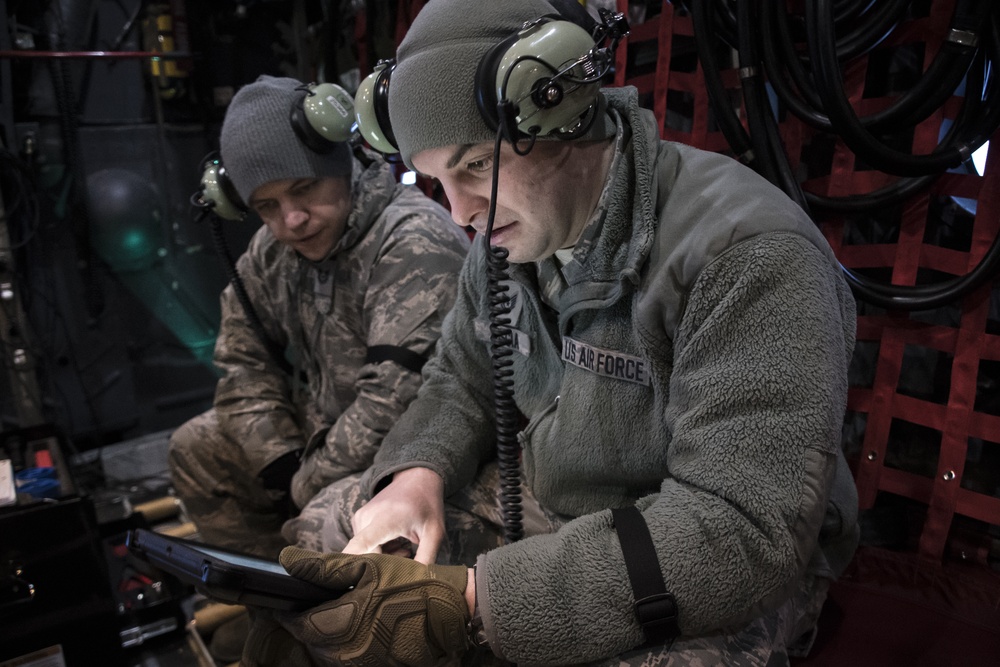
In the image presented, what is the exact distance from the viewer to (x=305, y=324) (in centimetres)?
225

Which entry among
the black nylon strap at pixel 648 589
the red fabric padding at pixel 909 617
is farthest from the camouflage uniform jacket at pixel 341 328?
the red fabric padding at pixel 909 617

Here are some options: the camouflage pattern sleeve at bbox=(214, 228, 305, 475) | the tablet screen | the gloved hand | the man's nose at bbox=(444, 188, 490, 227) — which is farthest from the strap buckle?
the camouflage pattern sleeve at bbox=(214, 228, 305, 475)

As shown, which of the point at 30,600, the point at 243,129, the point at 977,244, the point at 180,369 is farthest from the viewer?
the point at 180,369

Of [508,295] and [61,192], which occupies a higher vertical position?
[508,295]

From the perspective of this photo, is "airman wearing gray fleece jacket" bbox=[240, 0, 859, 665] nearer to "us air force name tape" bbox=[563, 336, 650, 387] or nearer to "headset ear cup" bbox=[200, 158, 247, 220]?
"us air force name tape" bbox=[563, 336, 650, 387]

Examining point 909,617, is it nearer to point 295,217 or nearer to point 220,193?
point 295,217

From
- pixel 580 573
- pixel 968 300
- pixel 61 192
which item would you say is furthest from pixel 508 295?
pixel 61 192

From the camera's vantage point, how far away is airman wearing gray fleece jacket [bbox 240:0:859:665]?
0.95 meters

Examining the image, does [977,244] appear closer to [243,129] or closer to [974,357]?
[974,357]

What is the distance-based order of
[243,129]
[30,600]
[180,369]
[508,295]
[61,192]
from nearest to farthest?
1. [508,295]
2. [30,600]
3. [243,129]
4. [61,192]
5. [180,369]

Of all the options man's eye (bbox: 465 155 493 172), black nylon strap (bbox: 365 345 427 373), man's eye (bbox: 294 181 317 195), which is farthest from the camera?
man's eye (bbox: 294 181 317 195)

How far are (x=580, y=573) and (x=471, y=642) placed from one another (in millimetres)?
193

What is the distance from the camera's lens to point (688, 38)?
77.6 inches

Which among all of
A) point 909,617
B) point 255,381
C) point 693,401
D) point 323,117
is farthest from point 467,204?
point 255,381
